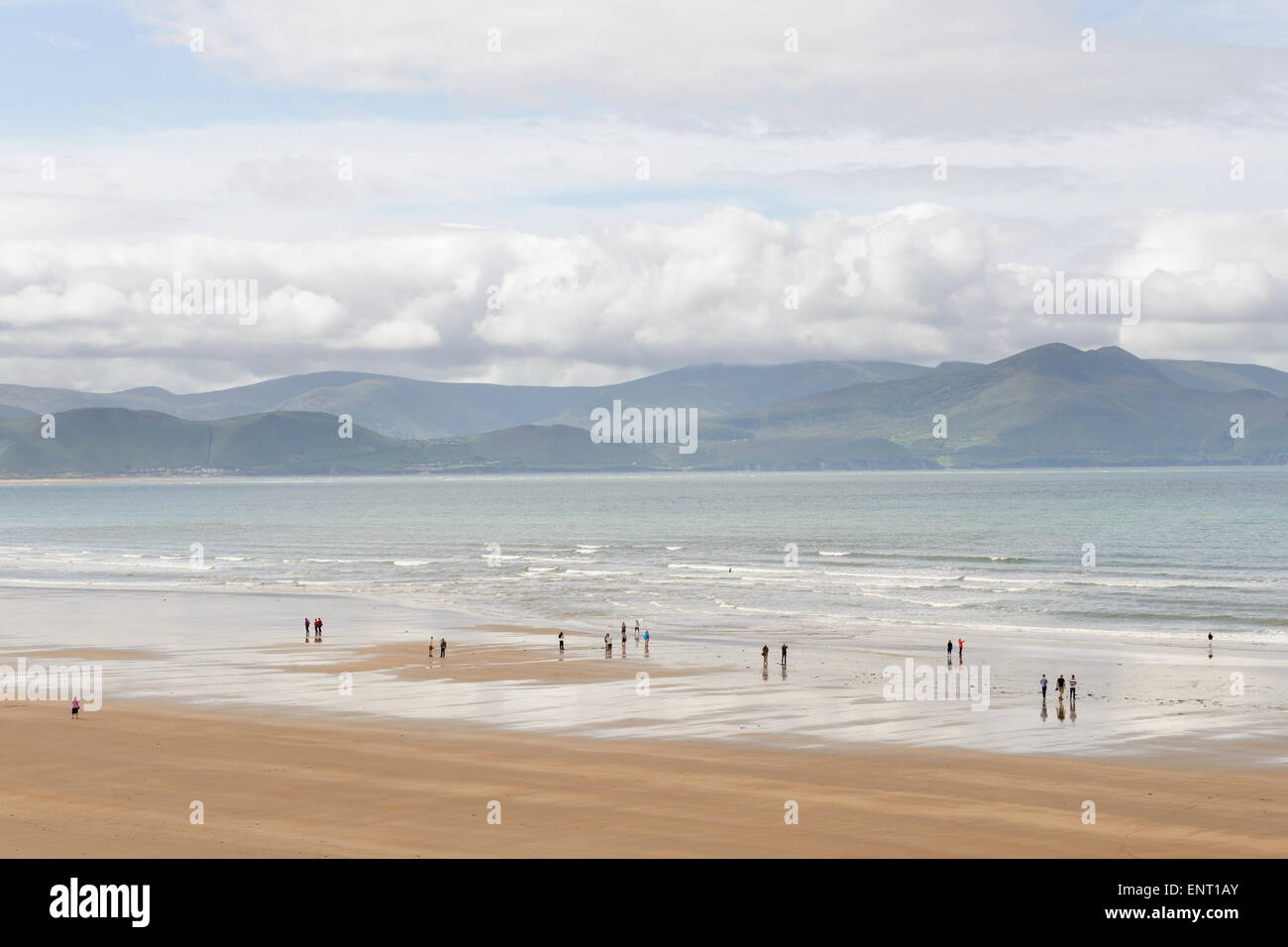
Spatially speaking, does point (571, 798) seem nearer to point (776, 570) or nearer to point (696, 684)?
point (696, 684)

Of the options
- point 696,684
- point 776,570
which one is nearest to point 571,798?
point 696,684

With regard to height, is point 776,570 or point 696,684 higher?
point 776,570

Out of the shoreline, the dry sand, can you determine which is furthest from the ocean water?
the dry sand

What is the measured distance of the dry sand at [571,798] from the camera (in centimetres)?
2525

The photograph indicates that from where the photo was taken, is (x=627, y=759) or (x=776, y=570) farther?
(x=776, y=570)

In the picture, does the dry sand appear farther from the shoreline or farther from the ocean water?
the ocean water

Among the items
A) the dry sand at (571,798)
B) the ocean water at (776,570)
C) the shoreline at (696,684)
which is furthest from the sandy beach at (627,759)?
the ocean water at (776,570)

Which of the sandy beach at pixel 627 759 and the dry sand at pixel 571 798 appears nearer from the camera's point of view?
the dry sand at pixel 571 798

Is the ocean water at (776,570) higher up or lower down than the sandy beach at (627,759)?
higher up

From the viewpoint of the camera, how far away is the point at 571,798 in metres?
29.0

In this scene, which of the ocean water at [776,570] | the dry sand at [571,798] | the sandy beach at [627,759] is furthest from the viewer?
the ocean water at [776,570]

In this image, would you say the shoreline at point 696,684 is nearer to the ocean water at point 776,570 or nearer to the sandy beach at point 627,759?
the sandy beach at point 627,759
